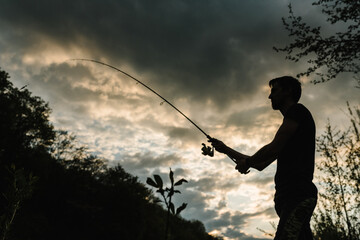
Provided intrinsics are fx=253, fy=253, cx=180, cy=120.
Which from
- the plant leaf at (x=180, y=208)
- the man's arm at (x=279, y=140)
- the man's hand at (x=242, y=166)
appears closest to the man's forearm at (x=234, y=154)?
→ the man's hand at (x=242, y=166)

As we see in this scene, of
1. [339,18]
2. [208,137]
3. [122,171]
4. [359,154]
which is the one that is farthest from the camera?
[122,171]

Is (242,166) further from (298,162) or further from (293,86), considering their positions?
(293,86)

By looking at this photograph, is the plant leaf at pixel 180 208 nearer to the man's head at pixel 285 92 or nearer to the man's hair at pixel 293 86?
the man's head at pixel 285 92

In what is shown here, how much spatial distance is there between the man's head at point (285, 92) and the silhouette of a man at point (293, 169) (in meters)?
0.35

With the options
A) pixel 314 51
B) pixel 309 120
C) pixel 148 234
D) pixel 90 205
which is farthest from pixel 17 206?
pixel 148 234

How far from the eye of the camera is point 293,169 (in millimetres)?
2234

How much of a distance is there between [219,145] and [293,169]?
3.38ft

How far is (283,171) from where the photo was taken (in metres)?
2.29

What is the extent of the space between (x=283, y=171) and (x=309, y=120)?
0.56 metres

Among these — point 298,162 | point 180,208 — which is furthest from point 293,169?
point 180,208

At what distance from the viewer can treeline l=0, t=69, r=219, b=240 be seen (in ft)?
88.3

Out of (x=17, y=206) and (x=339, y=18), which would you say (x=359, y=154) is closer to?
(x=339, y=18)

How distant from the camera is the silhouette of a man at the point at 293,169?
2.02 meters

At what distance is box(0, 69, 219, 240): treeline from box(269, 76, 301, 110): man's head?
26623mm
